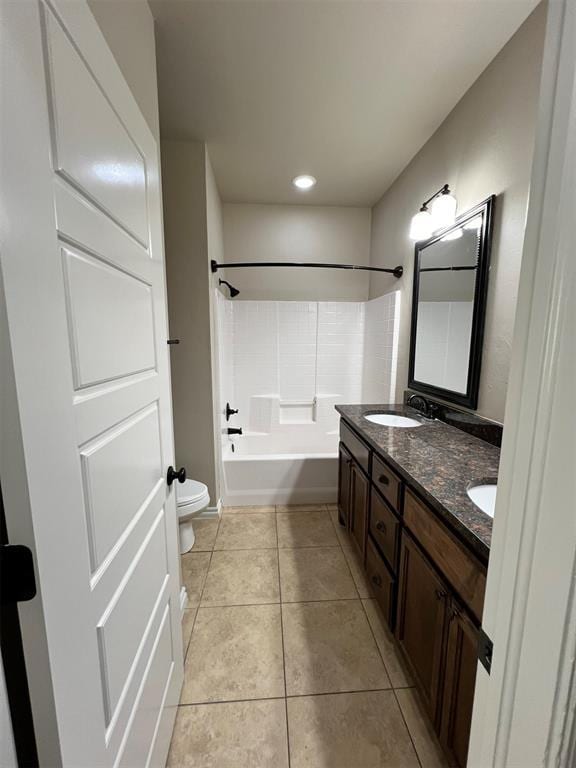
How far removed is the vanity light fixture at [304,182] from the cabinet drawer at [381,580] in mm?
2629

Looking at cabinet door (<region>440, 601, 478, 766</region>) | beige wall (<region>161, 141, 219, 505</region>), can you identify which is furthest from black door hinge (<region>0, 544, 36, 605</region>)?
beige wall (<region>161, 141, 219, 505</region>)

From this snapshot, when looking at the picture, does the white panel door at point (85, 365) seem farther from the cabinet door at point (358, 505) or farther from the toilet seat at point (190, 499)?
the cabinet door at point (358, 505)

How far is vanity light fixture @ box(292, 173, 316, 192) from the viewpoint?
2.52 m

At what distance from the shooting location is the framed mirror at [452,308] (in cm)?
158

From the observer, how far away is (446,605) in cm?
98

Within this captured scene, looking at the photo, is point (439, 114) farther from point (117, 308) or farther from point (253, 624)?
point (253, 624)

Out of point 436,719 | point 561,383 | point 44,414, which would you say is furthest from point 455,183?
point 436,719

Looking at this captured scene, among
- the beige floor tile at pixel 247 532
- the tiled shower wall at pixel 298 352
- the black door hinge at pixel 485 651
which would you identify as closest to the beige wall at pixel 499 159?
the black door hinge at pixel 485 651

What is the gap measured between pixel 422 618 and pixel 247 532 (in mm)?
1430

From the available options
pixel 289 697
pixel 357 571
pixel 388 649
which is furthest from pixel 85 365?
pixel 357 571

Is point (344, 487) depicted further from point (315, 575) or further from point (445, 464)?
point (445, 464)

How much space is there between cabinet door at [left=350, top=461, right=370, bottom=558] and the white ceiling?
2016mm

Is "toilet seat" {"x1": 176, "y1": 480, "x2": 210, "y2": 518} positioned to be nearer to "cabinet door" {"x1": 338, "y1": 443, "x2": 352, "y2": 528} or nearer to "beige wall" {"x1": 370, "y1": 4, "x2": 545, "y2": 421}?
"cabinet door" {"x1": 338, "y1": 443, "x2": 352, "y2": 528}

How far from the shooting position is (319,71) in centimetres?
151
